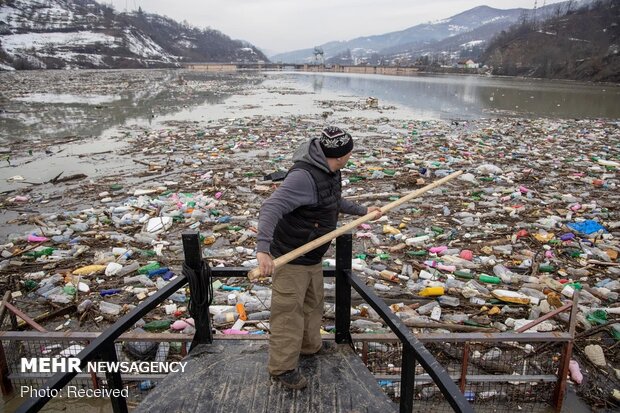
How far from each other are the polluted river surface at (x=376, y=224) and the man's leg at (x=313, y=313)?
4.20 feet

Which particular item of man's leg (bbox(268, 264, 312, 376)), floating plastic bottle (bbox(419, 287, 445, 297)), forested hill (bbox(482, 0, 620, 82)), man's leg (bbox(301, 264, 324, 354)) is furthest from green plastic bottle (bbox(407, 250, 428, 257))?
forested hill (bbox(482, 0, 620, 82))

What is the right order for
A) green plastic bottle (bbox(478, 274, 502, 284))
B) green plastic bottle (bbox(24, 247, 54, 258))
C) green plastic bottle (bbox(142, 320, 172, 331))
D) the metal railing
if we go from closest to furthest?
the metal railing, green plastic bottle (bbox(142, 320, 172, 331)), green plastic bottle (bbox(478, 274, 502, 284)), green plastic bottle (bbox(24, 247, 54, 258))

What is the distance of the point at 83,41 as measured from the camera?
3735 inches

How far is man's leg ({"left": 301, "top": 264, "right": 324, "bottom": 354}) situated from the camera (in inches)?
99.4

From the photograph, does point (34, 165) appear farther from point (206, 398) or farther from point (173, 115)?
point (206, 398)

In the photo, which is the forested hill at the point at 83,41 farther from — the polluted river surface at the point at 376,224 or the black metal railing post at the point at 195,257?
the black metal railing post at the point at 195,257

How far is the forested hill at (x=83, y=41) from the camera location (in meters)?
76.1

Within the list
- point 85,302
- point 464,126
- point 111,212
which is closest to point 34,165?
point 111,212

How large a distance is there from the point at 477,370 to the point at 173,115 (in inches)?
705

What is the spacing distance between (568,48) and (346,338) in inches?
3396

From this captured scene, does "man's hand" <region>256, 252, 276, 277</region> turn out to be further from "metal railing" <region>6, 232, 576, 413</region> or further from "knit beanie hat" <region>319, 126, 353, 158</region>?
"knit beanie hat" <region>319, 126, 353, 158</region>

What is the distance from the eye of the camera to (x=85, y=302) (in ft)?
13.7

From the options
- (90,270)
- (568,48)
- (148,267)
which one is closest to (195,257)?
(148,267)

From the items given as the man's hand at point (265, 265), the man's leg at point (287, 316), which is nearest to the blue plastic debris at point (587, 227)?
the man's leg at point (287, 316)
